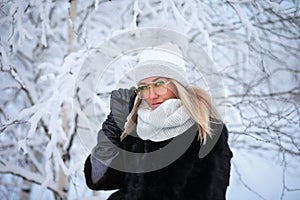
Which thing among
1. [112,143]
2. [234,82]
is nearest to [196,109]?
[112,143]

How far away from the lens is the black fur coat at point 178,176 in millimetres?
947

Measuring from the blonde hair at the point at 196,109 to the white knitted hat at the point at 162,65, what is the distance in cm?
2

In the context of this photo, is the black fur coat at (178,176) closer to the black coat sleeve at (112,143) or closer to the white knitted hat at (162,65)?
the black coat sleeve at (112,143)

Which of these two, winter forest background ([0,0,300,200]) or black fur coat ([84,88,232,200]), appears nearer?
black fur coat ([84,88,232,200])

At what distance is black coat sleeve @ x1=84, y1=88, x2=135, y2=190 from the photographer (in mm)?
1016

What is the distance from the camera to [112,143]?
1022 mm

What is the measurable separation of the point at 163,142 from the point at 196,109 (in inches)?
5.1

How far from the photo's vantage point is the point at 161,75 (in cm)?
98

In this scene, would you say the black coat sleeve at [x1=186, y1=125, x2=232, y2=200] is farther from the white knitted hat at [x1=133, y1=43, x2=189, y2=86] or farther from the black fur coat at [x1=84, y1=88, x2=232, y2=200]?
the white knitted hat at [x1=133, y1=43, x2=189, y2=86]

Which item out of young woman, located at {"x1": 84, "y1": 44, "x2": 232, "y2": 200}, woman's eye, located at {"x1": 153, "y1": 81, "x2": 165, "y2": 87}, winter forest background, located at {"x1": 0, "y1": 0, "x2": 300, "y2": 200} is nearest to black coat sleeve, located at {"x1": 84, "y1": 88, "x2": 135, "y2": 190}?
young woman, located at {"x1": 84, "y1": 44, "x2": 232, "y2": 200}

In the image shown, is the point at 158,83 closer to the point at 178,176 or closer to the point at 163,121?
the point at 163,121

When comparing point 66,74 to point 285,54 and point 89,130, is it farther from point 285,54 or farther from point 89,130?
point 285,54

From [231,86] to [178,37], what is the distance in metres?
0.67

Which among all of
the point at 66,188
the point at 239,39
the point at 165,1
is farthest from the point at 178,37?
the point at 66,188
